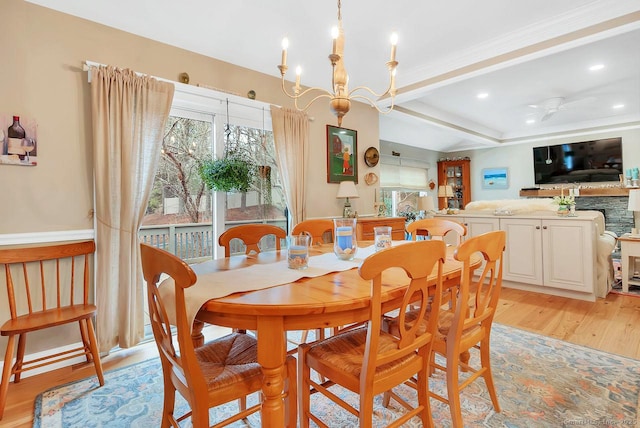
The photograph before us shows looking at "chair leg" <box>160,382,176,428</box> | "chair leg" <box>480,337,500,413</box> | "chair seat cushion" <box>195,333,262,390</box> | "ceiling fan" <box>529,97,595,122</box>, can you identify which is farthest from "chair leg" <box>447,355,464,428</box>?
"ceiling fan" <box>529,97,595,122</box>

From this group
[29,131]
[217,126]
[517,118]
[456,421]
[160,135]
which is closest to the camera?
[456,421]

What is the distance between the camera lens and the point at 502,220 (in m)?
4.02

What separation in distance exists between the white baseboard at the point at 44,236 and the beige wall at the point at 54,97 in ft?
0.10

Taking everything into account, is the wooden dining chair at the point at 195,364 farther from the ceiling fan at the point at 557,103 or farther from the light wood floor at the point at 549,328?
the ceiling fan at the point at 557,103

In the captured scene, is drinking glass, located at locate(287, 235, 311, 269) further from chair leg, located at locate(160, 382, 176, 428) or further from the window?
the window

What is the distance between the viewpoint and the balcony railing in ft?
9.11

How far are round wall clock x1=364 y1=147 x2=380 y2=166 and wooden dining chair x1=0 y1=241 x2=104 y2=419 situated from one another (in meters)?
3.19

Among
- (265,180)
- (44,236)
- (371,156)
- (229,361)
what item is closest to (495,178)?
(371,156)

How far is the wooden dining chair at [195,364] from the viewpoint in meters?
1.06

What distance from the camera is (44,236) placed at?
217 centimetres

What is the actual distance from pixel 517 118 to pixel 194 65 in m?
5.90

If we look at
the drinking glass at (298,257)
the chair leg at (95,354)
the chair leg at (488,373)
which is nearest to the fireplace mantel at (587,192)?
the chair leg at (488,373)

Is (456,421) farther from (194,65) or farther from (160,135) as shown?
(194,65)

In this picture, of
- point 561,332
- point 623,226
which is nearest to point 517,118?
point 623,226
